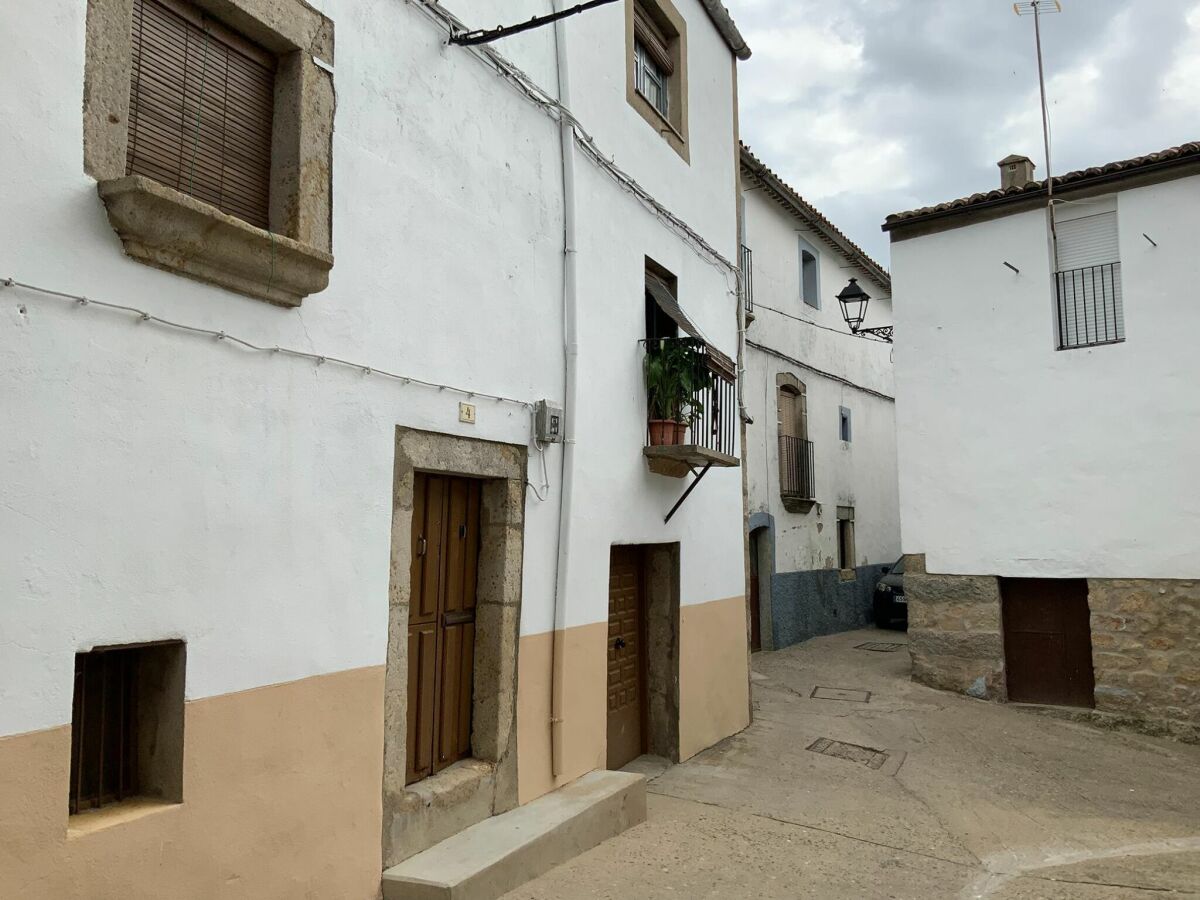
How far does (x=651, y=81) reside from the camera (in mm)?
7383

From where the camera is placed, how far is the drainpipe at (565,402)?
5.27 meters

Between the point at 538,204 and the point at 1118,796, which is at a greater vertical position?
the point at 538,204

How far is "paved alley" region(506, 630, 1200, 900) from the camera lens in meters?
4.71

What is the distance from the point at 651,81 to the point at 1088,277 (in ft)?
17.2

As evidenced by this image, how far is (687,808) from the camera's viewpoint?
5.86 m

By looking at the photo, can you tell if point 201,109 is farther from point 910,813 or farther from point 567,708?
point 910,813

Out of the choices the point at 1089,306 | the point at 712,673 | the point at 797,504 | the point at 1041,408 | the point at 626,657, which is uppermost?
the point at 1089,306

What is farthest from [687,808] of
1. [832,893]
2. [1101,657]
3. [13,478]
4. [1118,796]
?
[1101,657]

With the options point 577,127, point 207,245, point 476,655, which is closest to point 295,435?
point 207,245

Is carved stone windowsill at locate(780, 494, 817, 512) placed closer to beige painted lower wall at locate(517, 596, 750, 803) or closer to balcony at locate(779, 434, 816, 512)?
balcony at locate(779, 434, 816, 512)

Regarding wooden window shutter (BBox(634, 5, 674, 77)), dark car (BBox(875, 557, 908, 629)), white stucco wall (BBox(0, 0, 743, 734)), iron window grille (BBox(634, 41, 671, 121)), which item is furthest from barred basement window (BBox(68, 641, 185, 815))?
dark car (BBox(875, 557, 908, 629))

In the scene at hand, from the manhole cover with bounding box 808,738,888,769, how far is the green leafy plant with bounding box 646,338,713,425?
3.14 m

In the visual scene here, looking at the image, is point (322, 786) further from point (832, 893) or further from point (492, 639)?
point (832, 893)

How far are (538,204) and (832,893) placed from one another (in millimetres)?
4121
